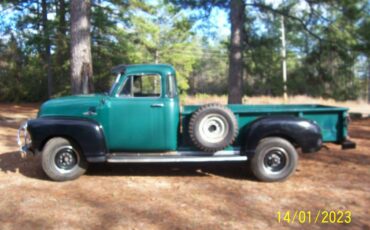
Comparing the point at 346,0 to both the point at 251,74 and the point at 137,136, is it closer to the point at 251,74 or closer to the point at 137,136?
the point at 251,74

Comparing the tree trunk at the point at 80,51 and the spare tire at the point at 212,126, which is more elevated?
the tree trunk at the point at 80,51

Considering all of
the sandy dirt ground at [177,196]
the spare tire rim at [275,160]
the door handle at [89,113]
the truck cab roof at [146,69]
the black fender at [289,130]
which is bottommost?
the sandy dirt ground at [177,196]

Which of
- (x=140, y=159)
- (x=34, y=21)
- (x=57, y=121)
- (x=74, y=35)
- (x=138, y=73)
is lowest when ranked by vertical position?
(x=140, y=159)

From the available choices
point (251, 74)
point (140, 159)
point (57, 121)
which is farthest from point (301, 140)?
point (251, 74)

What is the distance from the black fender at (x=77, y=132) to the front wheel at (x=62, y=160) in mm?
163

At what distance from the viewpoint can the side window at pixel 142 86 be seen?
6273 mm

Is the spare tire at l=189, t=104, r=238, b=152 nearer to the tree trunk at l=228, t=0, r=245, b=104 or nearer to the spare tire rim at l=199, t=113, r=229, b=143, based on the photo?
the spare tire rim at l=199, t=113, r=229, b=143

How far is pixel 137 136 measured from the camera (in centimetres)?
614

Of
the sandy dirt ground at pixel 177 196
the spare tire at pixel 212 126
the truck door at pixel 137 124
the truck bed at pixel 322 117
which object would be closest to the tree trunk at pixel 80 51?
the sandy dirt ground at pixel 177 196

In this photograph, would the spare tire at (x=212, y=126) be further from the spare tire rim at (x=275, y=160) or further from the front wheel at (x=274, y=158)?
the spare tire rim at (x=275, y=160)

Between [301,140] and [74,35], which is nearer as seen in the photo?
[301,140]

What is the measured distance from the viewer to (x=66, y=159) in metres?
6.27

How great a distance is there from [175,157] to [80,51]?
469 centimetres

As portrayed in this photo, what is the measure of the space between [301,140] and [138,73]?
9.16ft
